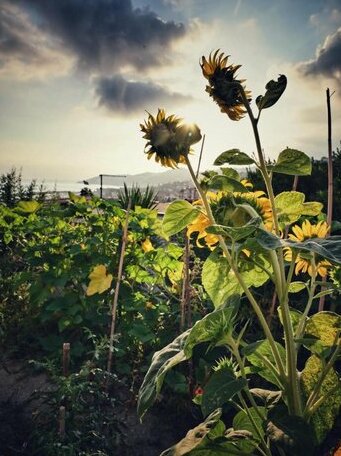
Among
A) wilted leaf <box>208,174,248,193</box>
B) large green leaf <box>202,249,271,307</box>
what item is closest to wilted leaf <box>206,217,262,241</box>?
wilted leaf <box>208,174,248,193</box>

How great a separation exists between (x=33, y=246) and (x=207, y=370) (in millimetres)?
1607

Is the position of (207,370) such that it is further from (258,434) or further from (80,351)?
(258,434)

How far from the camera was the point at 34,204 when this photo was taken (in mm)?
3301

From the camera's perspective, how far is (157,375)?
97cm

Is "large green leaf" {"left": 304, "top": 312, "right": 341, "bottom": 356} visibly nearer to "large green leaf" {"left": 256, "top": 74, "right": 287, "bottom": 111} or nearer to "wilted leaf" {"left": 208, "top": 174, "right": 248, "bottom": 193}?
"wilted leaf" {"left": 208, "top": 174, "right": 248, "bottom": 193}

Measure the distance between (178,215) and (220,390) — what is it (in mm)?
501

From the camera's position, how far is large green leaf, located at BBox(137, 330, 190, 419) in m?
0.95

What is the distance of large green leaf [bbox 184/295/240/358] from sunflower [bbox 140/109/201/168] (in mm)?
447

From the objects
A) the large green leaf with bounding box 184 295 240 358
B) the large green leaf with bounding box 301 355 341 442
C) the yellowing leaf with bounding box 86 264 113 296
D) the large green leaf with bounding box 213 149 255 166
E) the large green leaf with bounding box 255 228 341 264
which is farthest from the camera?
the yellowing leaf with bounding box 86 264 113 296

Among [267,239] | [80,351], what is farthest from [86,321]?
[267,239]

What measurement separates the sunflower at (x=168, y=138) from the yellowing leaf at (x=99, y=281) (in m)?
1.62

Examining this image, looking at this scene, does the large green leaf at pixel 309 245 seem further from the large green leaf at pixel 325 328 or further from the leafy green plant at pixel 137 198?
the leafy green plant at pixel 137 198

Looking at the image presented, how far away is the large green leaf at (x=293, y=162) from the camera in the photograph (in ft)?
3.36

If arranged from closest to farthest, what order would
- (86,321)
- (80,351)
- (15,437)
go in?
(15,437), (80,351), (86,321)
